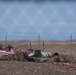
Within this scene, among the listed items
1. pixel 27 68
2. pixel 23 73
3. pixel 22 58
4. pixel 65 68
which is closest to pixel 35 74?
pixel 23 73

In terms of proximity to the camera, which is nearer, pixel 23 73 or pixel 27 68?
pixel 23 73

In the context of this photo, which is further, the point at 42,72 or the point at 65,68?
the point at 65,68

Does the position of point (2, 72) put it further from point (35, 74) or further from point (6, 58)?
point (6, 58)

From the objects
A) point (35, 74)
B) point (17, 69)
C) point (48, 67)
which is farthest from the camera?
point (48, 67)

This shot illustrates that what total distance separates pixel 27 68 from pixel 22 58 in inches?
211

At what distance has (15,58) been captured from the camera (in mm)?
18375

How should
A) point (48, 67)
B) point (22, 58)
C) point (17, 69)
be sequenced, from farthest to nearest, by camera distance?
point (22, 58), point (48, 67), point (17, 69)

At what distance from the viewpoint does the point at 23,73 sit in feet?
38.3

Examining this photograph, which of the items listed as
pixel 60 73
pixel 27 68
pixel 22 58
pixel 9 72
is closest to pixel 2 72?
pixel 9 72

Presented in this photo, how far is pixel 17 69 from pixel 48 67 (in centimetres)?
159

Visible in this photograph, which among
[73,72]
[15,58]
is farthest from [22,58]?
[73,72]

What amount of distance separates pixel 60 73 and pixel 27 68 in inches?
61.3

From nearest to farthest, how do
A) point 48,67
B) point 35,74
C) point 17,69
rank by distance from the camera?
point 35,74 → point 17,69 → point 48,67

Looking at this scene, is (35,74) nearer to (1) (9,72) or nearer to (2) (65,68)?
(1) (9,72)
